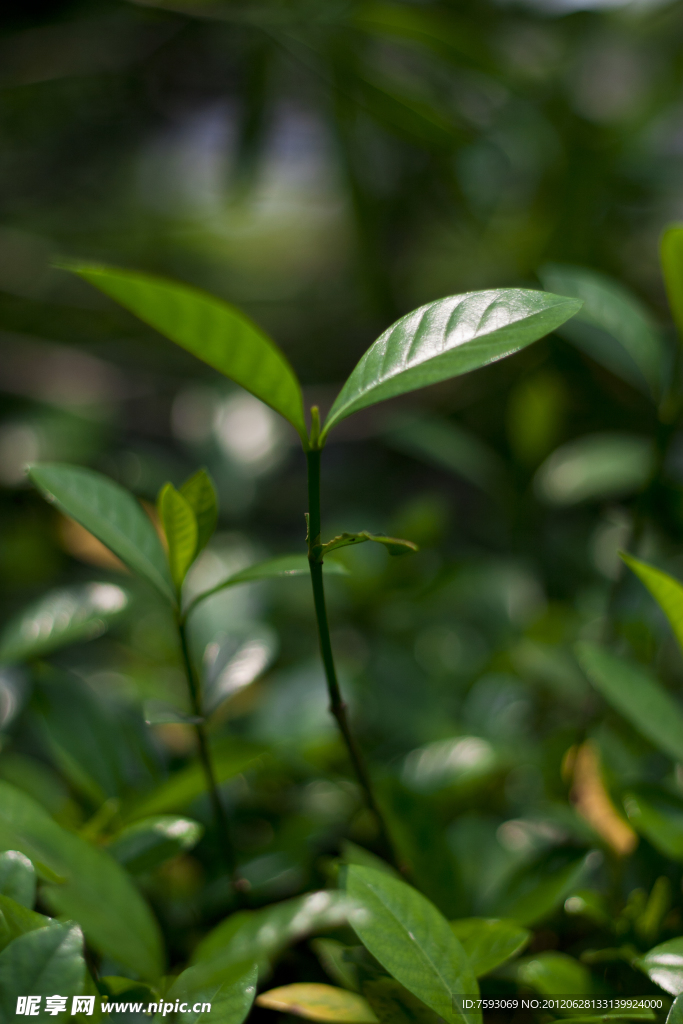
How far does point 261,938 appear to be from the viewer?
36 cm

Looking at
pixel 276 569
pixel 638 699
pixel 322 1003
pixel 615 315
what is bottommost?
pixel 322 1003

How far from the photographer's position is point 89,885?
344mm

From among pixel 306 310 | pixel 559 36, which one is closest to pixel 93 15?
pixel 306 310

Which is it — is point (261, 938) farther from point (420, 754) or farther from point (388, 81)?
point (388, 81)

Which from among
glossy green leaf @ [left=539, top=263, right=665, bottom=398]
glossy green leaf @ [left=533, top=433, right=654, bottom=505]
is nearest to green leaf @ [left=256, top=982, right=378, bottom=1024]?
glossy green leaf @ [left=539, top=263, right=665, bottom=398]

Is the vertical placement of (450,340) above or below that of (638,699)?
above

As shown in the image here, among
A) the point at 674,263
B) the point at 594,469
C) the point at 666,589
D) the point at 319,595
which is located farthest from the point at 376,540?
the point at 594,469

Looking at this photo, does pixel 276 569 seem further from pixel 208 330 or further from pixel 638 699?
pixel 638 699

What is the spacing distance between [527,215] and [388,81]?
1.80ft

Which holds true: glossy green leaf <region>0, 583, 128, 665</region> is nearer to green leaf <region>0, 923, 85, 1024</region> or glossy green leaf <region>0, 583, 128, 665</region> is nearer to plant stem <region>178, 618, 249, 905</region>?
plant stem <region>178, 618, 249, 905</region>

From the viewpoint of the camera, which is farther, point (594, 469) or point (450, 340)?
point (594, 469)

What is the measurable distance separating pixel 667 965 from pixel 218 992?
0.22m

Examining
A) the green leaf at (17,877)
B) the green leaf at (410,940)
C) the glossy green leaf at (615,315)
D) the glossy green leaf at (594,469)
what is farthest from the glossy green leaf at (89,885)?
the glossy green leaf at (594,469)

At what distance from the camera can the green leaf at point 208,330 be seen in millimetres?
255
